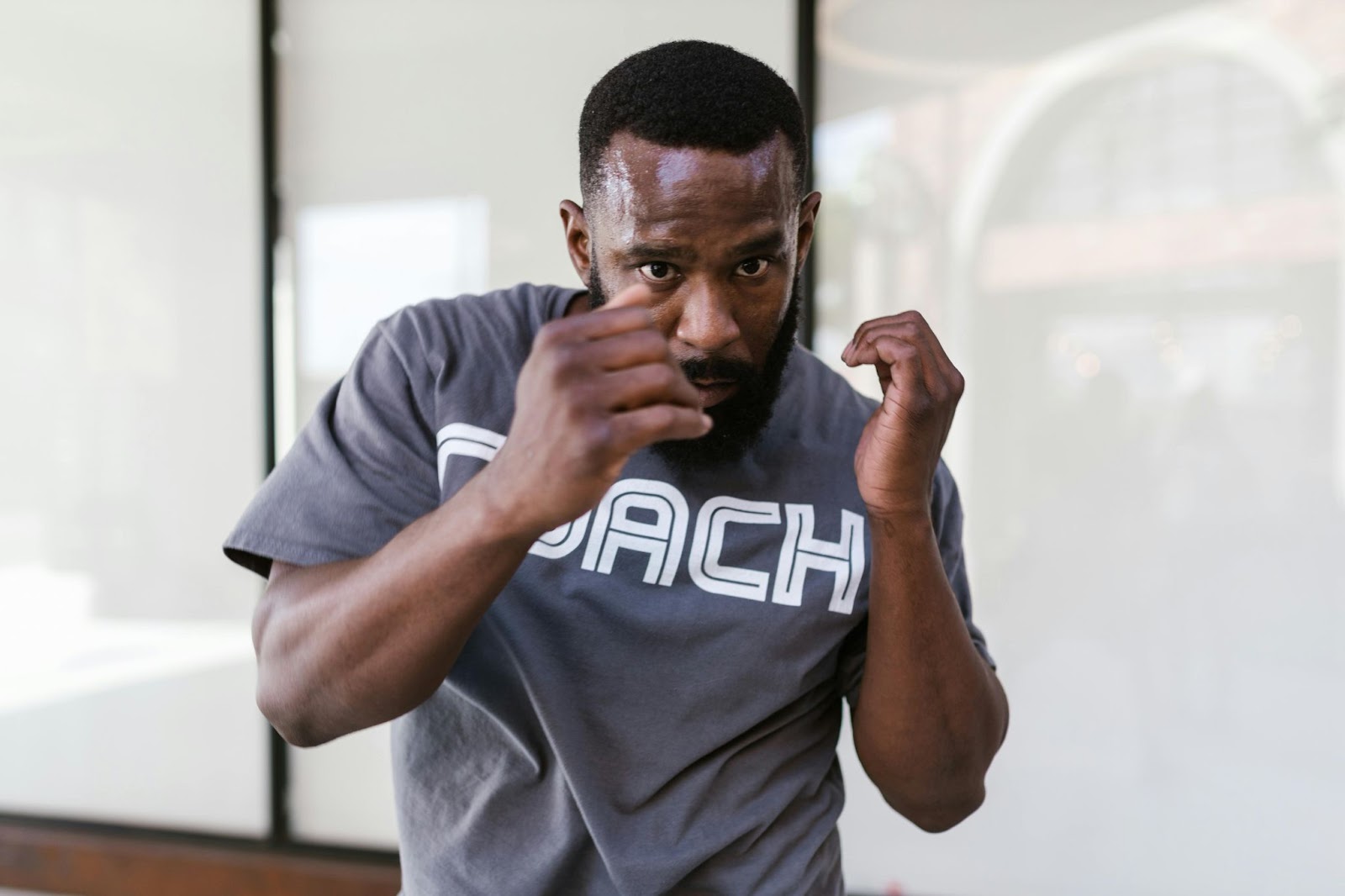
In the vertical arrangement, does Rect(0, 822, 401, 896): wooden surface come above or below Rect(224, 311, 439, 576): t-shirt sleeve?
below

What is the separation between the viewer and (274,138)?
10.1 feet

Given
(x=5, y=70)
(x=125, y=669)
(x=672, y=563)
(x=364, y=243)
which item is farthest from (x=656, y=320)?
(x=5, y=70)

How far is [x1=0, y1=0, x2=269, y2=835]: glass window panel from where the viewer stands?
3102 millimetres

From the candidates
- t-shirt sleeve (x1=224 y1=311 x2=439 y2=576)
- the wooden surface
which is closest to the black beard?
t-shirt sleeve (x1=224 y1=311 x2=439 y2=576)

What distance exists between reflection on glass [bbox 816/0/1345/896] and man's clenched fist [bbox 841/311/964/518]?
1.57m

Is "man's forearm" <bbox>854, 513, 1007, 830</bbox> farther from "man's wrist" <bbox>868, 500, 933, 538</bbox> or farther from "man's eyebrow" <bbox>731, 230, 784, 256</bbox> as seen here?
"man's eyebrow" <bbox>731, 230, 784, 256</bbox>

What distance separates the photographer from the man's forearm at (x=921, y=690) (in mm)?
1133

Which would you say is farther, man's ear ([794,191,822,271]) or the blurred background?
the blurred background

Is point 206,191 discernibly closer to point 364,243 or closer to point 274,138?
point 274,138

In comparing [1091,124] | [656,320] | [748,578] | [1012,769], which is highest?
[1091,124]

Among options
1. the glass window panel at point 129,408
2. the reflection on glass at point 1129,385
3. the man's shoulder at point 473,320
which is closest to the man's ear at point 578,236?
the man's shoulder at point 473,320

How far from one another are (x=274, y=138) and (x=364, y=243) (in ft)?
1.36

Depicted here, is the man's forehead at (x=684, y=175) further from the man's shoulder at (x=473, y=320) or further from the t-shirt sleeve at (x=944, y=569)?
the t-shirt sleeve at (x=944, y=569)

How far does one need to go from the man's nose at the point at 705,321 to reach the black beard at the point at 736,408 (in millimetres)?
31
